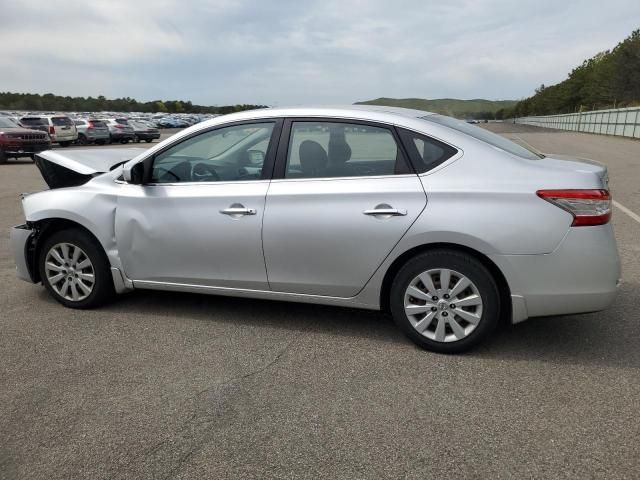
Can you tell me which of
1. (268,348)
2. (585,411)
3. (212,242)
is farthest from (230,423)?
(585,411)

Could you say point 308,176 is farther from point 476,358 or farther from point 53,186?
point 53,186

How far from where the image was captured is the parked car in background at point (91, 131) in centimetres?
3008

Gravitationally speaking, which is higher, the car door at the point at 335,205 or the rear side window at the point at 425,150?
the rear side window at the point at 425,150

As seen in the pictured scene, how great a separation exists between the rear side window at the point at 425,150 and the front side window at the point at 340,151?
0.08 m

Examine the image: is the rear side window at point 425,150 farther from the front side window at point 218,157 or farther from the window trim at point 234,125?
the front side window at point 218,157

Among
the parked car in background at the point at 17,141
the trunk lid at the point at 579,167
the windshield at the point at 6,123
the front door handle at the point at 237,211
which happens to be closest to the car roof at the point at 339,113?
the front door handle at the point at 237,211

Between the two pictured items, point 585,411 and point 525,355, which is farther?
point 525,355

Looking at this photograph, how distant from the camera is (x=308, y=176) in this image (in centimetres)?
396

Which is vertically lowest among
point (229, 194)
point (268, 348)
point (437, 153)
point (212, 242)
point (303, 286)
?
point (268, 348)

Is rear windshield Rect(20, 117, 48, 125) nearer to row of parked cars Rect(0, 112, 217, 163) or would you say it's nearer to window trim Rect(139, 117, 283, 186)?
row of parked cars Rect(0, 112, 217, 163)

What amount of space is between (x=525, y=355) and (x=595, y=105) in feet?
324

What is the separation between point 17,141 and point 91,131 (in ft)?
34.8

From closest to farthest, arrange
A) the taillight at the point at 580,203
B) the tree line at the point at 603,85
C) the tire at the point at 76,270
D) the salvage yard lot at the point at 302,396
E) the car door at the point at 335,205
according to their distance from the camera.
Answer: the salvage yard lot at the point at 302,396 → the taillight at the point at 580,203 → the car door at the point at 335,205 → the tire at the point at 76,270 → the tree line at the point at 603,85

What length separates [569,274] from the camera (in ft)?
11.3
